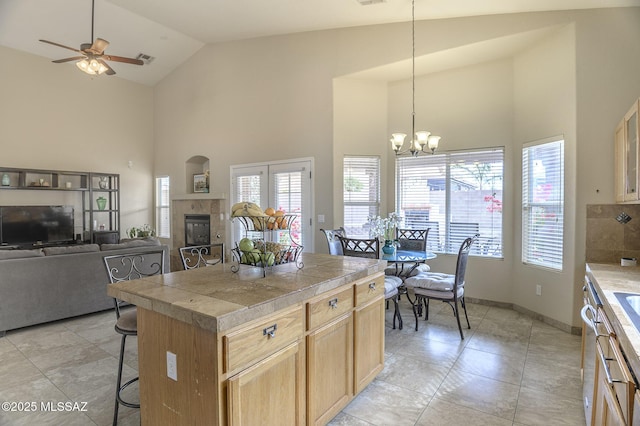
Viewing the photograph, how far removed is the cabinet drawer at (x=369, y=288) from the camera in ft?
7.82

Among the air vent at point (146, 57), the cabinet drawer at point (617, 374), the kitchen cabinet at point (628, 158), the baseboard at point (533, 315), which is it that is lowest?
the baseboard at point (533, 315)

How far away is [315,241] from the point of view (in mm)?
5426

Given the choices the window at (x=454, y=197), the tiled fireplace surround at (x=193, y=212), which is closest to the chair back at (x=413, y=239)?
the window at (x=454, y=197)

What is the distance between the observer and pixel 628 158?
2.79m

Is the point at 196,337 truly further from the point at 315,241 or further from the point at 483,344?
the point at 315,241

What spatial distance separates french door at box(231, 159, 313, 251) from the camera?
551cm

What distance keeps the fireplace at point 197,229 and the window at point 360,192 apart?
10.5 feet

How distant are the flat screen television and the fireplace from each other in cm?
216

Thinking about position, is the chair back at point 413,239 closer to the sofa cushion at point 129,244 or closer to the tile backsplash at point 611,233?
the tile backsplash at point 611,233

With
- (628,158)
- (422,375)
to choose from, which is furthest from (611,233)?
(422,375)

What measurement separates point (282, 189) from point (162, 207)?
12.8ft

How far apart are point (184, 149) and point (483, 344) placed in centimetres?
672

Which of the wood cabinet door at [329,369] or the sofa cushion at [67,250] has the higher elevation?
the sofa cushion at [67,250]

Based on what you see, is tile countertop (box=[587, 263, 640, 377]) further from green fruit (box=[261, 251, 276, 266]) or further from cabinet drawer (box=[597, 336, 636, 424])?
green fruit (box=[261, 251, 276, 266])
